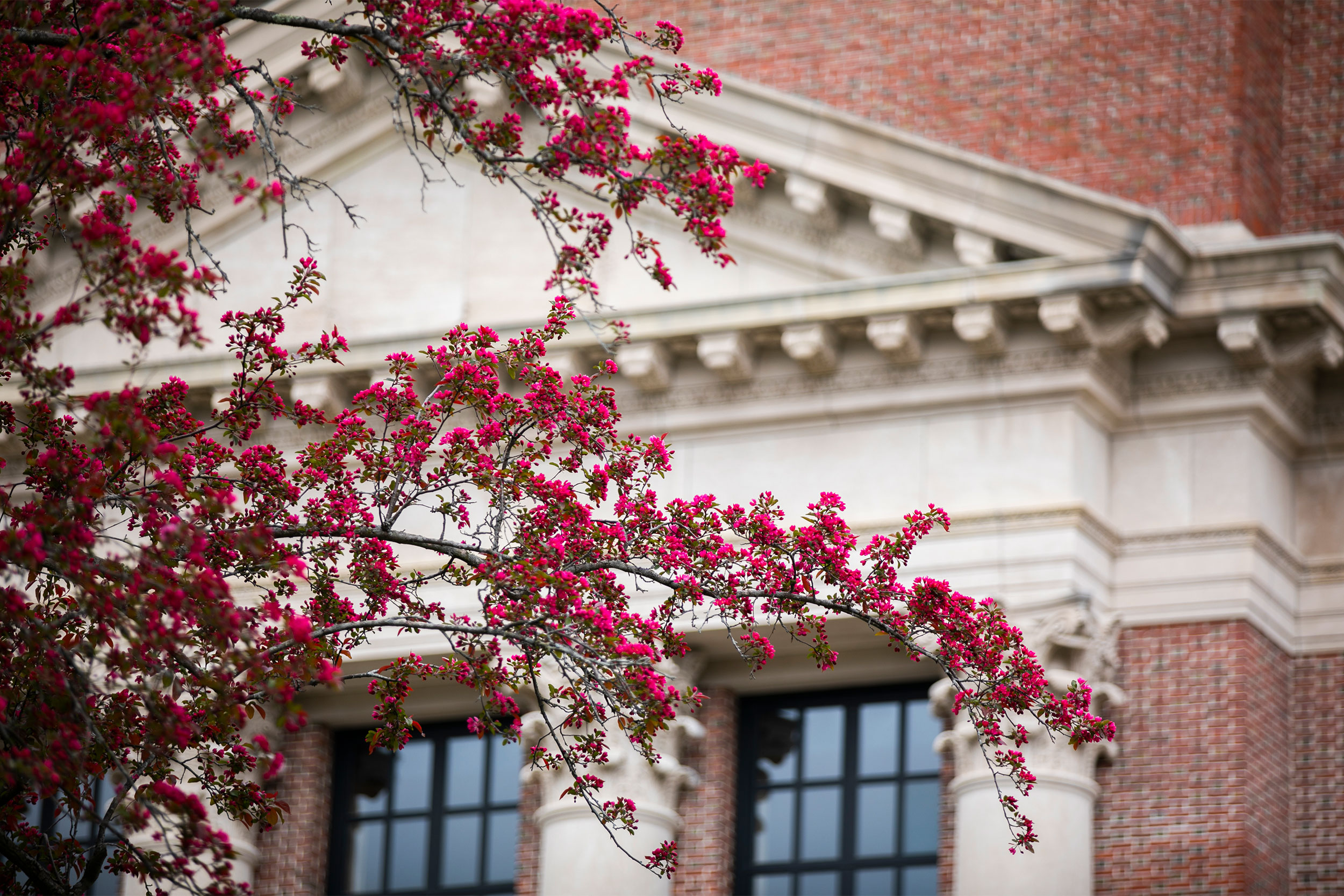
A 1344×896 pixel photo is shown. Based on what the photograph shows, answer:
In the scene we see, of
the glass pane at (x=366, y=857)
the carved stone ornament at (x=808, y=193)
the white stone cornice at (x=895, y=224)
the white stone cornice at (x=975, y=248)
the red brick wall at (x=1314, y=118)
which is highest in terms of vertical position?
the red brick wall at (x=1314, y=118)

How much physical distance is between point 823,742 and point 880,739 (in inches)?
18.8

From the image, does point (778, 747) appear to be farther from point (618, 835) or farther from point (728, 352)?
A: point (728, 352)

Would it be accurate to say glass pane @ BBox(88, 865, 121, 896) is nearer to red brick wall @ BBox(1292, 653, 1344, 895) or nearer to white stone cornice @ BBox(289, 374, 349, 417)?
white stone cornice @ BBox(289, 374, 349, 417)

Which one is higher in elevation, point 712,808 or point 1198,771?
point 1198,771

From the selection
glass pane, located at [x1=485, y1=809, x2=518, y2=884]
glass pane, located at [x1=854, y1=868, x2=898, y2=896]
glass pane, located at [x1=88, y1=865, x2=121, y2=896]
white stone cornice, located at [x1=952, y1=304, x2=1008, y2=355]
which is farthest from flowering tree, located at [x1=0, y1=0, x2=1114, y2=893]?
glass pane, located at [x1=88, y1=865, x2=121, y2=896]

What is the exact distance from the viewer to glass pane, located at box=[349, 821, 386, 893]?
60.1 feet

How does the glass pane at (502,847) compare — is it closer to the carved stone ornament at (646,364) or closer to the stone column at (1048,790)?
the carved stone ornament at (646,364)

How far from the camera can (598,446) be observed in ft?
33.9

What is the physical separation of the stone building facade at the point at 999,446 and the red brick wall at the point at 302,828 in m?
0.03

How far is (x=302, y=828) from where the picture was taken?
60.0ft

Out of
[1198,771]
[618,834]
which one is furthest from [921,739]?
[618,834]

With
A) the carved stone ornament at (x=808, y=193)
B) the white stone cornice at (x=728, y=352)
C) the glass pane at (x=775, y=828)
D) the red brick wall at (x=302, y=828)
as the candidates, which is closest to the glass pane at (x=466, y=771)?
the red brick wall at (x=302, y=828)

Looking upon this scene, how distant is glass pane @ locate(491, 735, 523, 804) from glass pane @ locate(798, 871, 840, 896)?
103 inches

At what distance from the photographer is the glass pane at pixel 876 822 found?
55.3 ft
